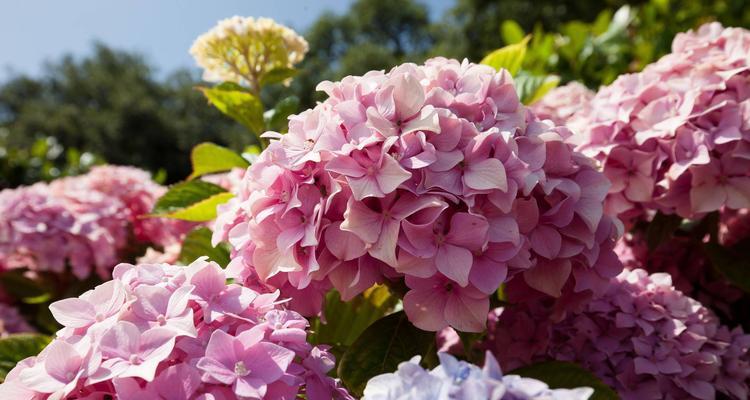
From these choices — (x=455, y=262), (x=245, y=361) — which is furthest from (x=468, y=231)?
(x=245, y=361)

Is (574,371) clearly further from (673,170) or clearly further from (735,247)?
(735,247)

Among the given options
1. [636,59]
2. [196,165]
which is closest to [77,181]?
[196,165]

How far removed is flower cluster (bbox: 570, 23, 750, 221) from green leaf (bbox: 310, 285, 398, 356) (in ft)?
1.16

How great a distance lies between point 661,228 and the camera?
1028mm

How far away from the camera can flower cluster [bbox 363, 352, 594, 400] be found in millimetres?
385

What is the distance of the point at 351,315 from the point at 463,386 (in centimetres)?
60

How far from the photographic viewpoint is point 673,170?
902mm

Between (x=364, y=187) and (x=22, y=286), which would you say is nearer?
(x=364, y=187)

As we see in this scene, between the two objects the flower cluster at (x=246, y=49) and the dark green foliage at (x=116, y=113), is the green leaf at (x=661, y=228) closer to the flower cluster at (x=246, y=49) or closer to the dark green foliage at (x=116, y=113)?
the flower cluster at (x=246, y=49)

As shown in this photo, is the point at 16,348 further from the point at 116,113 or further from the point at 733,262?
the point at 116,113

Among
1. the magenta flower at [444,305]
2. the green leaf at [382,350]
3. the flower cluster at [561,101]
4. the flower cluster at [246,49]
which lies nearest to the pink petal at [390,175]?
the magenta flower at [444,305]

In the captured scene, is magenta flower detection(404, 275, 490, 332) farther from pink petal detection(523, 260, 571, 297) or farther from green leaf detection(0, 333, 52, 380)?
green leaf detection(0, 333, 52, 380)

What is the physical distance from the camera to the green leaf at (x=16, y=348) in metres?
0.80

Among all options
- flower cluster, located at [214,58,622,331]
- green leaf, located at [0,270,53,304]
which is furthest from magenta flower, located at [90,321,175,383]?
green leaf, located at [0,270,53,304]
